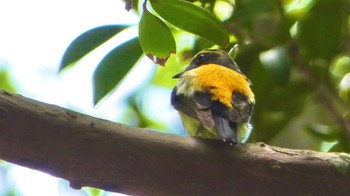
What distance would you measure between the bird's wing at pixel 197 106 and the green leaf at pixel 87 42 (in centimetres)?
22

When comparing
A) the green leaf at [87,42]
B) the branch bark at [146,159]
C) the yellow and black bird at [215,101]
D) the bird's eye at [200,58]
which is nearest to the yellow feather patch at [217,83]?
the yellow and black bird at [215,101]

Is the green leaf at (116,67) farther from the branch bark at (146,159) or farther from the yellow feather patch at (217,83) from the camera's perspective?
the branch bark at (146,159)

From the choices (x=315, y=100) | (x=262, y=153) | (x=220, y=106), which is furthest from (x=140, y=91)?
(x=262, y=153)

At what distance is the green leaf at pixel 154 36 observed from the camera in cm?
142

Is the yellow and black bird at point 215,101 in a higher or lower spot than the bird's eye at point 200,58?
lower

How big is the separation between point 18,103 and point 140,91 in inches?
58.8

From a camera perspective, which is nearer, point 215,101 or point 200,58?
point 215,101

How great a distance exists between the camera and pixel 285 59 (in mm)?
1755

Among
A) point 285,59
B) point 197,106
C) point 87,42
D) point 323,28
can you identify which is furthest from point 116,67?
point 323,28

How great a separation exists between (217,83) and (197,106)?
14 cm

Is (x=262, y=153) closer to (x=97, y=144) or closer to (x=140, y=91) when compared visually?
(x=97, y=144)

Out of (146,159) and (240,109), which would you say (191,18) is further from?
(146,159)

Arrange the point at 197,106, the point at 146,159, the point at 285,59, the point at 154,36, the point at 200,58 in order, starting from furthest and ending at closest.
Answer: the point at 200,58, the point at 285,59, the point at 197,106, the point at 154,36, the point at 146,159

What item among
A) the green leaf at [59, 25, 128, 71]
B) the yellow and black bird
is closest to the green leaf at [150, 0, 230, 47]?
the yellow and black bird
